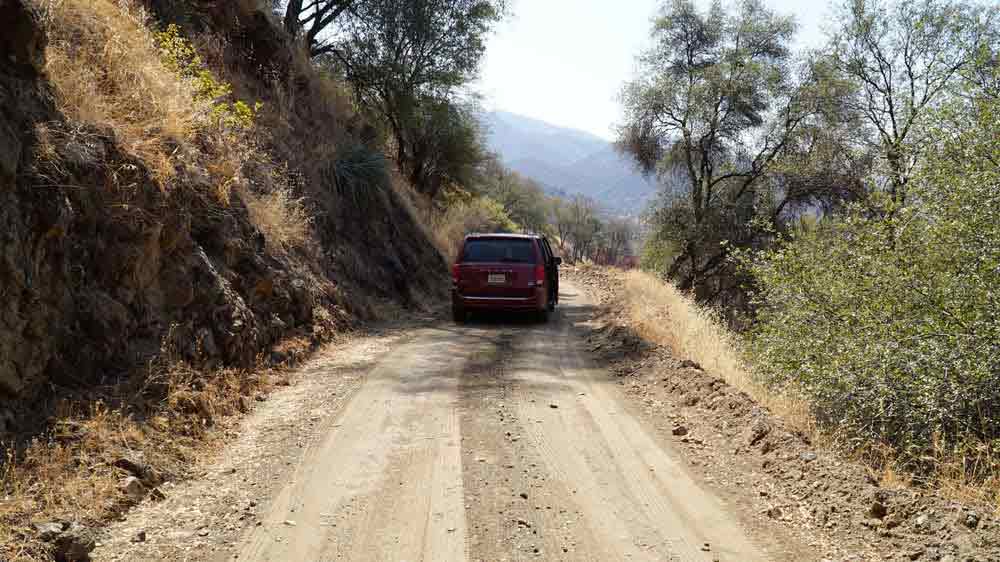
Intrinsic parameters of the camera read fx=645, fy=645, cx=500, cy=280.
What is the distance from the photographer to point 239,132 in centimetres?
1187

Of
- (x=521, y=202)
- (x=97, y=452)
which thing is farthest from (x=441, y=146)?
(x=521, y=202)

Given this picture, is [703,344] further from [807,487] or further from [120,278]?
[120,278]

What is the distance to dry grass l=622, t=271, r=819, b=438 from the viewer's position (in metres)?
5.86

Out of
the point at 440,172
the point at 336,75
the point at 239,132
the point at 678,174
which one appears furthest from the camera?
the point at 440,172

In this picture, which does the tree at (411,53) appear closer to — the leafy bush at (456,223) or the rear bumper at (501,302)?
the leafy bush at (456,223)

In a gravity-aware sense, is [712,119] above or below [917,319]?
above

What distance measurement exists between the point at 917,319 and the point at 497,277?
8161mm

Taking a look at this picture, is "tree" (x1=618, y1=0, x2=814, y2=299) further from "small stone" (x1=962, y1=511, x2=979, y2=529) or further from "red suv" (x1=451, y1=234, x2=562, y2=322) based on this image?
"small stone" (x1=962, y1=511, x2=979, y2=529)

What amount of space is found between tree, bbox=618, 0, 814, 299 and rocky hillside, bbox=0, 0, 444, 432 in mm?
15212

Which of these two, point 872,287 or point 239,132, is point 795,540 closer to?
point 872,287

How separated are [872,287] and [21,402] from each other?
278 inches

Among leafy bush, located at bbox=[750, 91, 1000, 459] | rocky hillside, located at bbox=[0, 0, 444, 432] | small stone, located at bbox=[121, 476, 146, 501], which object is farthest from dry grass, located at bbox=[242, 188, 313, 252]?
leafy bush, located at bbox=[750, 91, 1000, 459]

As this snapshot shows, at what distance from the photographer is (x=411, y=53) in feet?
76.2

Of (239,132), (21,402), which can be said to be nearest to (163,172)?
(21,402)
